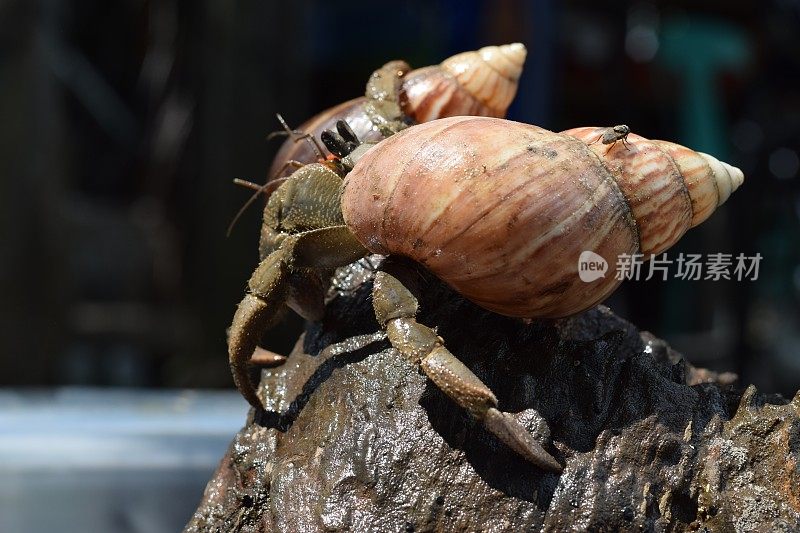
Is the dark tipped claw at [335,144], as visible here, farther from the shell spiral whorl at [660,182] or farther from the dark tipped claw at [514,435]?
the dark tipped claw at [514,435]

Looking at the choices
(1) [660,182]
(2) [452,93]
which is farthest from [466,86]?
(1) [660,182]

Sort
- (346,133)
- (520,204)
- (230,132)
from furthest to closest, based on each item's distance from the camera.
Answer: (230,132) < (346,133) < (520,204)

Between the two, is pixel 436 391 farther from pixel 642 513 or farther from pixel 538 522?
pixel 642 513

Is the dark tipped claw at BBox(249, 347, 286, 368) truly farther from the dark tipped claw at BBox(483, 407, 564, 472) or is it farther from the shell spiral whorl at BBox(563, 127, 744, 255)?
the shell spiral whorl at BBox(563, 127, 744, 255)

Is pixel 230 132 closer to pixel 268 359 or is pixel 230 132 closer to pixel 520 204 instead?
pixel 268 359

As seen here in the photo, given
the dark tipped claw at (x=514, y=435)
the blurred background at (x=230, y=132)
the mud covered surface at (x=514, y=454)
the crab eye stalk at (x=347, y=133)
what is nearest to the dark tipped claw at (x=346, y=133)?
the crab eye stalk at (x=347, y=133)
